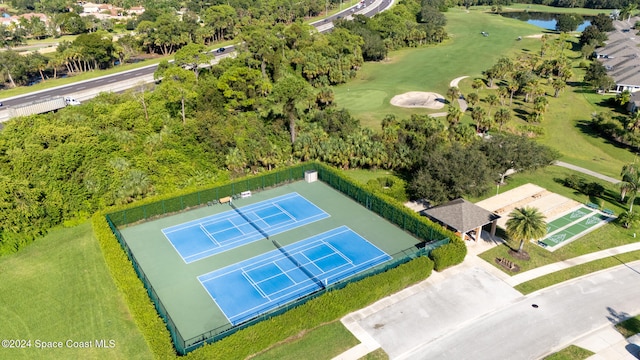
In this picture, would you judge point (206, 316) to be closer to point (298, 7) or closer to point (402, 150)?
point (402, 150)

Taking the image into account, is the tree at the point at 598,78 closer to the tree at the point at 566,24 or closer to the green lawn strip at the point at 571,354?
the tree at the point at 566,24

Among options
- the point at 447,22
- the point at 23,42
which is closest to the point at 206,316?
the point at 23,42

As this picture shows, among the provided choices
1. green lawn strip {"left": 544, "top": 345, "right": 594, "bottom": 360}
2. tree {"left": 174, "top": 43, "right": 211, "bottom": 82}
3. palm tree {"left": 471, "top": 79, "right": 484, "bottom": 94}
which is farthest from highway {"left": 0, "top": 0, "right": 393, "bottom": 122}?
green lawn strip {"left": 544, "top": 345, "right": 594, "bottom": 360}

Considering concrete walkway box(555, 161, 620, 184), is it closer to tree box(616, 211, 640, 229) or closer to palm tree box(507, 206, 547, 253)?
tree box(616, 211, 640, 229)

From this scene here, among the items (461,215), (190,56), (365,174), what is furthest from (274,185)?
(190,56)

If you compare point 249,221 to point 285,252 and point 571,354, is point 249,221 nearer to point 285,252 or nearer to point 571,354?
point 285,252

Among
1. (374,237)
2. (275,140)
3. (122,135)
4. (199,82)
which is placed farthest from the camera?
(199,82)
